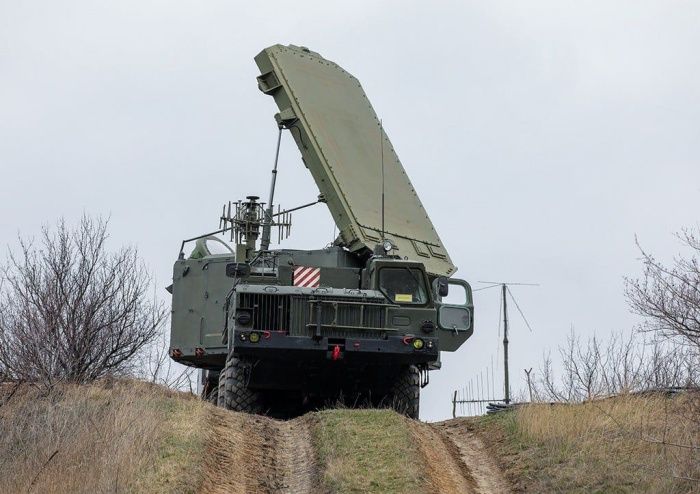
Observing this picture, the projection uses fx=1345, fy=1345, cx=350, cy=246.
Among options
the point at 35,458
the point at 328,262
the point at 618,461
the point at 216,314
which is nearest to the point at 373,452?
the point at 618,461

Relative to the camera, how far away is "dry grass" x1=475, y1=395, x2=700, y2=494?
11719mm

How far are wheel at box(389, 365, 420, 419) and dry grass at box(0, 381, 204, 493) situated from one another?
2881mm

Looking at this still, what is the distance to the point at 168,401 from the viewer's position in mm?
14570

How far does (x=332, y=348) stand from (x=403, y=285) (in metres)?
1.48

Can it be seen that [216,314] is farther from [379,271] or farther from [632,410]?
[632,410]

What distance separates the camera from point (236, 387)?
52.5ft

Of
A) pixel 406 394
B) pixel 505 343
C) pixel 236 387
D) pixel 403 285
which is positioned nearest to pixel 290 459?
pixel 236 387

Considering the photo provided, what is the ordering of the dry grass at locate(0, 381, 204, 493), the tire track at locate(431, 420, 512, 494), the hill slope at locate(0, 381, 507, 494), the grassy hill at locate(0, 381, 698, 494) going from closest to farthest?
the dry grass at locate(0, 381, 204, 493), the hill slope at locate(0, 381, 507, 494), the grassy hill at locate(0, 381, 698, 494), the tire track at locate(431, 420, 512, 494)

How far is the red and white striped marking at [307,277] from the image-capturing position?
16750 millimetres

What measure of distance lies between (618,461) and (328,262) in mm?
6300

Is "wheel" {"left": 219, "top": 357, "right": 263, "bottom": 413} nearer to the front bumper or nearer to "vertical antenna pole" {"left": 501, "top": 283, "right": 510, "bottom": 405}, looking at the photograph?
the front bumper

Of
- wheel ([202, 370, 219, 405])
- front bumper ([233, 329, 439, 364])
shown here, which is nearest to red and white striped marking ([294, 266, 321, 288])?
A: front bumper ([233, 329, 439, 364])

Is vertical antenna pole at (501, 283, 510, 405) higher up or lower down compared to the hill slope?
higher up

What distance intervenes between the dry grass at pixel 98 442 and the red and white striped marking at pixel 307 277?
2491mm
